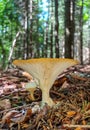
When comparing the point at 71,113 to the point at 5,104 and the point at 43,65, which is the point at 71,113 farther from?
the point at 5,104

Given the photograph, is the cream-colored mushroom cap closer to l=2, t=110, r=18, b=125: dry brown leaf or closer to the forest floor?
the forest floor

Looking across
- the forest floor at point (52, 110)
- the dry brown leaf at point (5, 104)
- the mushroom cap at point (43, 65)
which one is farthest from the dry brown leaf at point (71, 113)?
the dry brown leaf at point (5, 104)

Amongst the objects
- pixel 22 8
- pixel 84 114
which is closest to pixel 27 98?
pixel 84 114

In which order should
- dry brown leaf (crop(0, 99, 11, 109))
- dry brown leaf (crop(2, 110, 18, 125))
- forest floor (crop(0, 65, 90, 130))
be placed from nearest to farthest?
forest floor (crop(0, 65, 90, 130)) < dry brown leaf (crop(2, 110, 18, 125)) < dry brown leaf (crop(0, 99, 11, 109))

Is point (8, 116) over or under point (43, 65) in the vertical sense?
under

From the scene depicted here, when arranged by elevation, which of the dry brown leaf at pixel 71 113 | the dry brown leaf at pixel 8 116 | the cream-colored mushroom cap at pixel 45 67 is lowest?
the dry brown leaf at pixel 8 116

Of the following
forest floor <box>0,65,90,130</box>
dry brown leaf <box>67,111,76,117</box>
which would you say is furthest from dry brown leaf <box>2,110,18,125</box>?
dry brown leaf <box>67,111,76,117</box>

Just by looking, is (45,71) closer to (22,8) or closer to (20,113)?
(20,113)

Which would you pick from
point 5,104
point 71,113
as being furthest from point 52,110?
point 5,104

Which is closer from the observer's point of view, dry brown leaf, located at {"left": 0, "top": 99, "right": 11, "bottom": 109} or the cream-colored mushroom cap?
the cream-colored mushroom cap

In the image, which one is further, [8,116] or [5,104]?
[5,104]

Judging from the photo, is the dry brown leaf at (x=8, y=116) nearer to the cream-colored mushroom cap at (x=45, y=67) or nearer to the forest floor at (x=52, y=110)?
the forest floor at (x=52, y=110)
